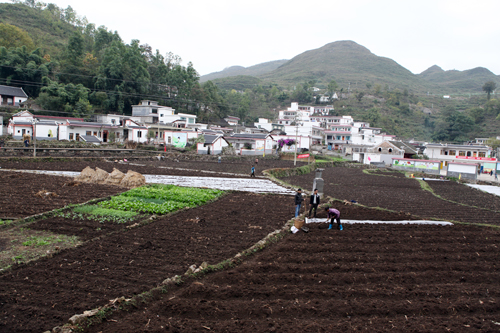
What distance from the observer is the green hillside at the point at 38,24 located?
86.6 meters

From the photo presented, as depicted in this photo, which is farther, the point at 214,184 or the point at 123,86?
the point at 123,86

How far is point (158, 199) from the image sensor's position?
1803cm

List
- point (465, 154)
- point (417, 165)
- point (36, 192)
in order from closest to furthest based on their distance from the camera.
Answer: point (36, 192)
point (417, 165)
point (465, 154)

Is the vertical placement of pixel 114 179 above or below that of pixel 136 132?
below

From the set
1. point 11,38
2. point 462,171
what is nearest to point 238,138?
point 462,171

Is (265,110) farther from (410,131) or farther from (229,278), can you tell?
(229,278)

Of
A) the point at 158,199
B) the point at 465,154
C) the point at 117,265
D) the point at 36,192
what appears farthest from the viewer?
the point at 465,154

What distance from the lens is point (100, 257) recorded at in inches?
379

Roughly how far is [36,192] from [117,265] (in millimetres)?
11530

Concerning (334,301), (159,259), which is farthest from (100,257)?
(334,301)

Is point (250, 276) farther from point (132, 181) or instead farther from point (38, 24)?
point (38, 24)

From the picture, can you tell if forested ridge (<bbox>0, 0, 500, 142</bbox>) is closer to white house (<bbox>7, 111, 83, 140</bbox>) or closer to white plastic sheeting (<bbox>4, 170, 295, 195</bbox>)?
white house (<bbox>7, 111, 83, 140</bbox>)

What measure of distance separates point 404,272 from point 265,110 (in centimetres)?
11194

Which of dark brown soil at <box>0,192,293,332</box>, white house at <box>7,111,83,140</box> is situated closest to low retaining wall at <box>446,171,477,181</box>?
dark brown soil at <box>0,192,293,332</box>
